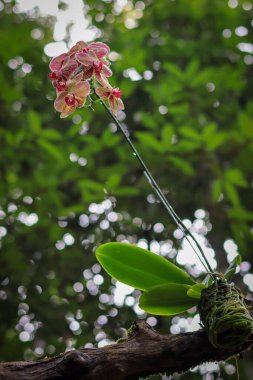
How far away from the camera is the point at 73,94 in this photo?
2.60 feet

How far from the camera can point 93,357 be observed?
64cm

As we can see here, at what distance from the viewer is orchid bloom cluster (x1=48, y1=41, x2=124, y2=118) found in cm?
79

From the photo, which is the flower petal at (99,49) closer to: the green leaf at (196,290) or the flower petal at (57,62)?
the flower petal at (57,62)

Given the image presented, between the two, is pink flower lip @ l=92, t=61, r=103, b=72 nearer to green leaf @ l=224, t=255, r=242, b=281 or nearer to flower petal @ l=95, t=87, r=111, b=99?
flower petal @ l=95, t=87, r=111, b=99

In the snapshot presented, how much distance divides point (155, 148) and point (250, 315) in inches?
39.6

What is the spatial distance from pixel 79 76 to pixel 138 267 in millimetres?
320

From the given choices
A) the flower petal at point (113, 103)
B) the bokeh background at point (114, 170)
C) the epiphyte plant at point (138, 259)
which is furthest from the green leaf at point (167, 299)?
the bokeh background at point (114, 170)

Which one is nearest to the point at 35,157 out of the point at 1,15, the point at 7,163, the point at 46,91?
the point at 7,163

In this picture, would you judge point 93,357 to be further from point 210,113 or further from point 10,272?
point 210,113

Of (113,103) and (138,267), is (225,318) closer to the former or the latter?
(138,267)

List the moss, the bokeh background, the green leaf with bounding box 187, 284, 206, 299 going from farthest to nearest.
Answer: the bokeh background, the green leaf with bounding box 187, 284, 206, 299, the moss

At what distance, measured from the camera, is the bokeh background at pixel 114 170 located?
166 cm

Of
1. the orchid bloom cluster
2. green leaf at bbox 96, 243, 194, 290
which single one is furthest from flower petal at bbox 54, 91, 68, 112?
green leaf at bbox 96, 243, 194, 290

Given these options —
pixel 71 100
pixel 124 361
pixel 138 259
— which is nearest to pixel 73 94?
pixel 71 100
